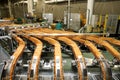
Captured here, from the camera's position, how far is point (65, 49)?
133 inches

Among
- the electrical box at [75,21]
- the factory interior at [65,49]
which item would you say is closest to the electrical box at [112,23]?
the factory interior at [65,49]

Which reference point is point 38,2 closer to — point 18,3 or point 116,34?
point 18,3

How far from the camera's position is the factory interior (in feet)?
5.47

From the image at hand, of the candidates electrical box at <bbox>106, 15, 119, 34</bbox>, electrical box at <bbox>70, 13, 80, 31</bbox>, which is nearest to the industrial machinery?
electrical box at <bbox>106, 15, 119, 34</bbox>

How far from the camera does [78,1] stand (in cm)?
835

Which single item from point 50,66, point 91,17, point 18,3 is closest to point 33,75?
point 50,66

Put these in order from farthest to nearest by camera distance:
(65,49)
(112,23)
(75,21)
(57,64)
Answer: (75,21), (112,23), (65,49), (57,64)

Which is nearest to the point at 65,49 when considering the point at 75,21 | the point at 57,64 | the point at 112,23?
the point at 57,64

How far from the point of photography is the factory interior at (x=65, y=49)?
167cm

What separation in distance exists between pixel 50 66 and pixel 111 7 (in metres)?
5.66

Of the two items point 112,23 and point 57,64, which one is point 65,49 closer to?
point 57,64

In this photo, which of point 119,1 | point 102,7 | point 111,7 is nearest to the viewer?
point 119,1

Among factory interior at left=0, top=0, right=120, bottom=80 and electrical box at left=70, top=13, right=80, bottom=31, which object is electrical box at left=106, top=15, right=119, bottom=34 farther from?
electrical box at left=70, top=13, right=80, bottom=31

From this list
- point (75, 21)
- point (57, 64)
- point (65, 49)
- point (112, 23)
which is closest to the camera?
point (57, 64)
